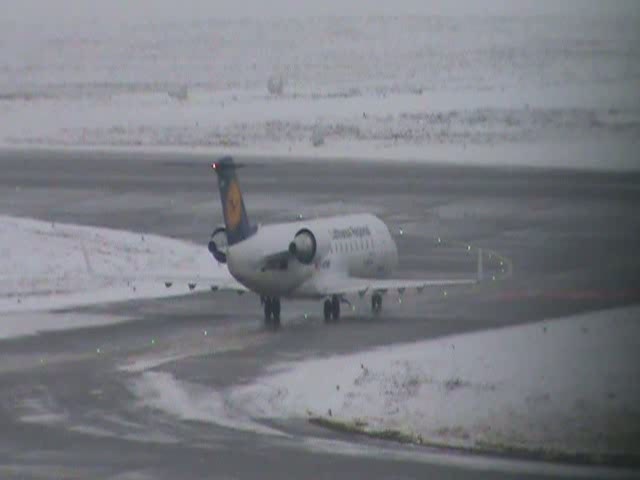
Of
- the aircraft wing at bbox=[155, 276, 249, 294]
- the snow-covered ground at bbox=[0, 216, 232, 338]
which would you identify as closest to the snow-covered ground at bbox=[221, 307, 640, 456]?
the aircraft wing at bbox=[155, 276, 249, 294]

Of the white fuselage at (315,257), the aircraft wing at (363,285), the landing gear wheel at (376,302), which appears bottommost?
the landing gear wheel at (376,302)

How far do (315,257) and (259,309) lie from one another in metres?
3.37

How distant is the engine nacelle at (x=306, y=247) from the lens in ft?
137

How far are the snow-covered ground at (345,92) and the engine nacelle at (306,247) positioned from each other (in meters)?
8.70

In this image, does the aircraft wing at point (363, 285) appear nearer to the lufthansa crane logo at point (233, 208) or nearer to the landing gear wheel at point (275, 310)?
the landing gear wheel at point (275, 310)

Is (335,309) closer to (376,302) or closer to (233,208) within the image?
(376,302)

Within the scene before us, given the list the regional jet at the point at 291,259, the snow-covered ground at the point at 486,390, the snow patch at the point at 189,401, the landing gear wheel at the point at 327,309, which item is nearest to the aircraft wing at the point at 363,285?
the regional jet at the point at 291,259

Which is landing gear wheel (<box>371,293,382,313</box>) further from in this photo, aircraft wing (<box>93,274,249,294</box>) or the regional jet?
aircraft wing (<box>93,274,249,294</box>)

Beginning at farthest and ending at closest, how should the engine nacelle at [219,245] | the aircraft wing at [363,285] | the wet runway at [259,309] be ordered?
the engine nacelle at [219,245], the aircraft wing at [363,285], the wet runway at [259,309]

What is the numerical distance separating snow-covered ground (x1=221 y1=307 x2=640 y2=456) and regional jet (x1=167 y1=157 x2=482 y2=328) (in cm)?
493

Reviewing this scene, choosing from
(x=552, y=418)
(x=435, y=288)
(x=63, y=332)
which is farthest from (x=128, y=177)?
(x=552, y=418)

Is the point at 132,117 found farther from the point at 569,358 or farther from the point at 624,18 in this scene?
the point at 624,18

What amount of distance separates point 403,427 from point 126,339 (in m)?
12.7

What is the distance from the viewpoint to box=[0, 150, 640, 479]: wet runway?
2642 cm
